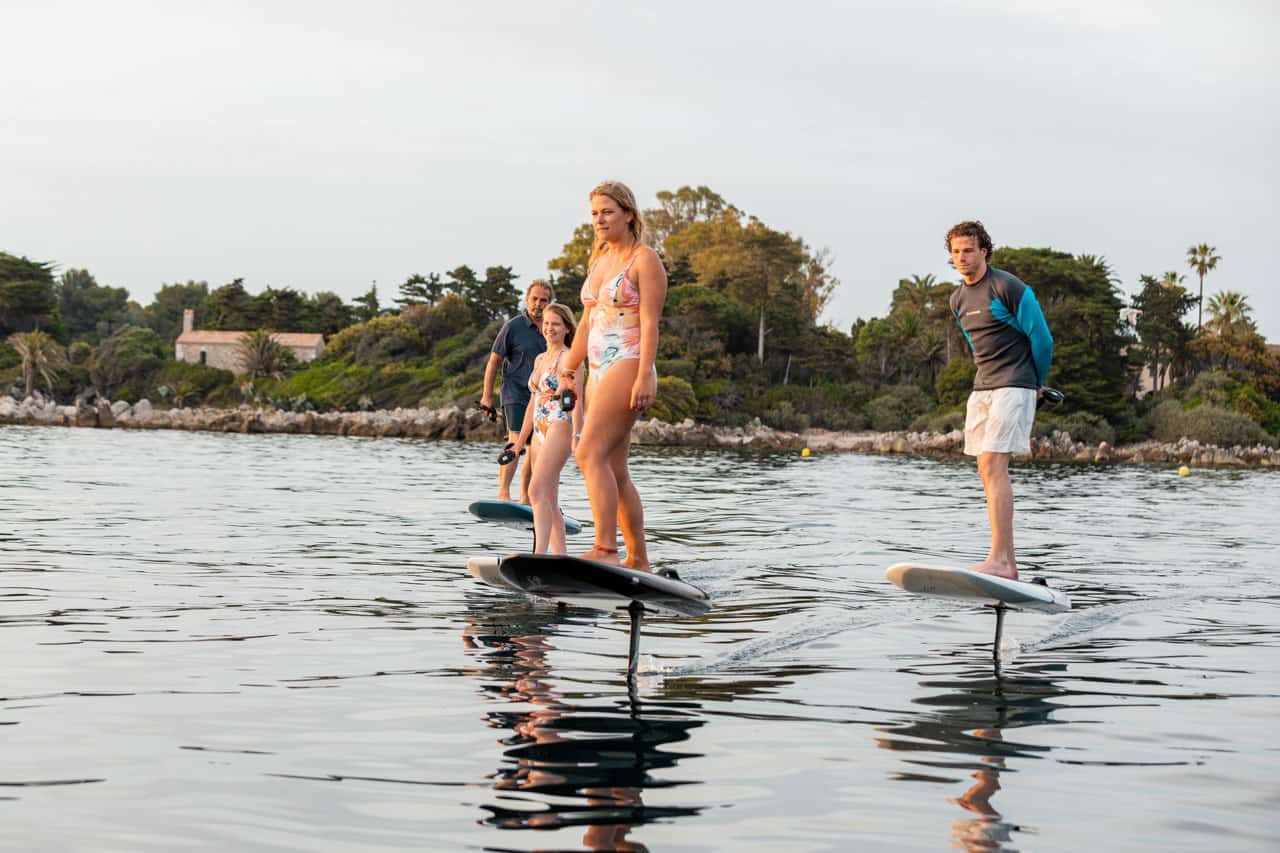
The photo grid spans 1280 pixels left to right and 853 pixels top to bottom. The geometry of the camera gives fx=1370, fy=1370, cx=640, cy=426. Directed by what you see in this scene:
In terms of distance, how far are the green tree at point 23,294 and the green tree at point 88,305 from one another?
22646mm

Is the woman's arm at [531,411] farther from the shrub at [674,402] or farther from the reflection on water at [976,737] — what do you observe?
the shrub at [674,402]

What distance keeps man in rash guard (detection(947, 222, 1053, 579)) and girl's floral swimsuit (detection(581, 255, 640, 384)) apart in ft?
7.00

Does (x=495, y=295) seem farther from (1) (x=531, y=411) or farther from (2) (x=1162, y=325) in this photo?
Answer: (1) (x=531, y=411)

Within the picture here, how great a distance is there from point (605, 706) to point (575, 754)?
2.85 feet

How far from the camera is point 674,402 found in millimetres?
68688

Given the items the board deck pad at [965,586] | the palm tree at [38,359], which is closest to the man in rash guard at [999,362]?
the board deck pad at [965,586]

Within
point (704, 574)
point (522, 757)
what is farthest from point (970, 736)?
point (704, 574)

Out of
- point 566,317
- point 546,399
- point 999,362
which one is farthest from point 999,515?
point 566,317

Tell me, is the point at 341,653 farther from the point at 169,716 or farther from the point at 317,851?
the point at 317,851

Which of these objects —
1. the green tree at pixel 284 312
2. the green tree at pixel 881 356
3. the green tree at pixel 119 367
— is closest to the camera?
the green tree at pixel 881 356

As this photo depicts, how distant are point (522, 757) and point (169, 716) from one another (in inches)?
62.2

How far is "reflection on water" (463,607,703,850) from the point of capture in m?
4.41

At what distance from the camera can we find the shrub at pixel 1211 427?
6544 cm

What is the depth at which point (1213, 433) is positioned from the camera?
215 feet
